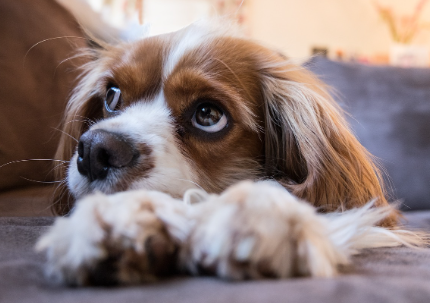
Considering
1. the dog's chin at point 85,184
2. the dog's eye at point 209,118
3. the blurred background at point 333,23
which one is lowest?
the dog's chin at point 85,184

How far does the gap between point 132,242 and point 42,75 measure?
1246 millimetres

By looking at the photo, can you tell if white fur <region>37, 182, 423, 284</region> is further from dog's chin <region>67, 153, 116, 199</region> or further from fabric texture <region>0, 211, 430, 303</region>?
dog's chin <region>67, 153, 116, 199</region>

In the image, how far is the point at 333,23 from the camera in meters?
4.70

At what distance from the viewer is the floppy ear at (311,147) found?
116 cm

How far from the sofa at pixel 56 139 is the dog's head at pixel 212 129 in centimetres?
15

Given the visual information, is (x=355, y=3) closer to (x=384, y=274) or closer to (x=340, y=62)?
(x=340, y=62)

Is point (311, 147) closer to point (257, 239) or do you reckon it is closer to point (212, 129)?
point (212, 129)

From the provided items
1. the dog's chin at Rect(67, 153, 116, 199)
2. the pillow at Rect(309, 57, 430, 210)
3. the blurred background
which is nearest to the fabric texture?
the dog's chin at Rect(67, 153, 116, 199)

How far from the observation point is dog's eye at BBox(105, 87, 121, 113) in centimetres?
149

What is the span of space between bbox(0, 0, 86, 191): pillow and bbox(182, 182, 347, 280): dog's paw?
1021 millimetres

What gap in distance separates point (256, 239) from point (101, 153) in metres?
0.62

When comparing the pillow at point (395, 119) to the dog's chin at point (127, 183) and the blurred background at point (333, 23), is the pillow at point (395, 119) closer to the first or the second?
the dog's chin at point (127, 183)

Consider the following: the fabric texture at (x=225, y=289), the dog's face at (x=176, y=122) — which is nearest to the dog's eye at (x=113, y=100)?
the dog's face at (x=176, y=122)

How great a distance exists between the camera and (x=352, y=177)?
1184 mm
